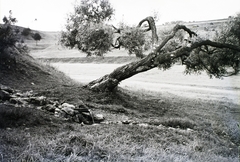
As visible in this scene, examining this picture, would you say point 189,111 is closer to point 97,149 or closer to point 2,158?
point 97,149

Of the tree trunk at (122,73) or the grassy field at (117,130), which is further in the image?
the tree trunk at (122,73)

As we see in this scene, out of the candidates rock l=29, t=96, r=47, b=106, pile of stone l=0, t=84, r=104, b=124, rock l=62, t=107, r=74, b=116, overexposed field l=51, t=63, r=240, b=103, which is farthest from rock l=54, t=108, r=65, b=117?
overexposed field l=51, t=63, r=240, b=103

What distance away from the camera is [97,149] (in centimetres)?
489

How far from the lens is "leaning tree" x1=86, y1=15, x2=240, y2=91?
41.2 ft

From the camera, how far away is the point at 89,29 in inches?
568

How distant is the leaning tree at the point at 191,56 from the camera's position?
12.6 metres

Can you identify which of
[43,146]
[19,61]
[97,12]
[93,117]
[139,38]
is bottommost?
[93,117]

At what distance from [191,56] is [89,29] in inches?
236

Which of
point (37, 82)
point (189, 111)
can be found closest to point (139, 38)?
point (189, 111)

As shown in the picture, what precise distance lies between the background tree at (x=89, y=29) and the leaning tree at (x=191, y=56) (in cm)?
213

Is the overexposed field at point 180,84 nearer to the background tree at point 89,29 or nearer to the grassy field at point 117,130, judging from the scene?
the grassy field at point 117,130


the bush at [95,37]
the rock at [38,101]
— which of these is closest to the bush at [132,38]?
the bush at [95,37]

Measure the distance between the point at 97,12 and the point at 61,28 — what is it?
8.62 ft

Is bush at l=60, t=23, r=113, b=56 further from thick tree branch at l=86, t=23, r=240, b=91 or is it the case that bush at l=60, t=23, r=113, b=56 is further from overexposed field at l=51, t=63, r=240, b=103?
overexposed field at l=51, t=63, r=240, b=103
